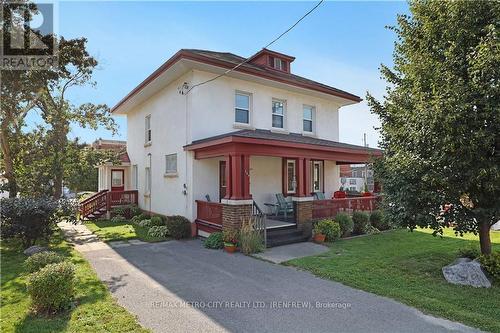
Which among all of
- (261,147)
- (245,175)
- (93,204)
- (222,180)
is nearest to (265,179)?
(222,180)

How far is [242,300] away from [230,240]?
4023mm

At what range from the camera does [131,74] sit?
17.8 meters

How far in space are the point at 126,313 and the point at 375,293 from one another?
14.9 ft

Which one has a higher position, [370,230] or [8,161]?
[8,161]

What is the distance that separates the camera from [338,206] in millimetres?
12789

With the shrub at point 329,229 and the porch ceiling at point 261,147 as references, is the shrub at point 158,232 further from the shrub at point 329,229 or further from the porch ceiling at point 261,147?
the shrub at point 329,229

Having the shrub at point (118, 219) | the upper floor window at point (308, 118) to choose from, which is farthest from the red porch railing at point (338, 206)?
the shrub at point (118, 219)

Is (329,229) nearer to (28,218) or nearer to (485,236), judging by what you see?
(485,236)

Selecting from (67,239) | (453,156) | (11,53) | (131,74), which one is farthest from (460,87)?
(131,74)

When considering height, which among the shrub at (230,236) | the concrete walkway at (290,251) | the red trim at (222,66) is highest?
the red trim at (222,66)

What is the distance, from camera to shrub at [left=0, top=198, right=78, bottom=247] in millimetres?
9344

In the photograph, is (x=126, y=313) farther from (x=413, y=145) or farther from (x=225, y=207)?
(x=413, y=145)

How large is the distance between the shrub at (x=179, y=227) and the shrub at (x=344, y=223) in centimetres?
579

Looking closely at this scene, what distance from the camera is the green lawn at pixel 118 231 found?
39.2 ft
